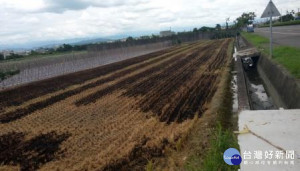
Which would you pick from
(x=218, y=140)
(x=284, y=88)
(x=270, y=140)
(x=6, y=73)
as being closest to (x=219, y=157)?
(x=218, y=140)

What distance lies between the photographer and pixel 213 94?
34.4 ft

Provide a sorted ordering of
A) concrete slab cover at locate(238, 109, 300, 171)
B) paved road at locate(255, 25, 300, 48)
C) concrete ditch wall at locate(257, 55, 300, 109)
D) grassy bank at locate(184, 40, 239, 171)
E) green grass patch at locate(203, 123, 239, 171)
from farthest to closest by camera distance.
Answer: paved road at locate(255, 25, 300, 48) < concrete ditch wall at locate(257, 55, 300, 109) < grassy bank at locate(184, 40, 239, 171) < green grass patch at locate(203, 123, 239, 171) < concrete slab cover at locate(238, 109, 300, 171)

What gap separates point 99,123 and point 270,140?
5214mm

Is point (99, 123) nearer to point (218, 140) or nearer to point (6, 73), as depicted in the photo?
point (218, 140)

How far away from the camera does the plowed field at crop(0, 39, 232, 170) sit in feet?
19.4

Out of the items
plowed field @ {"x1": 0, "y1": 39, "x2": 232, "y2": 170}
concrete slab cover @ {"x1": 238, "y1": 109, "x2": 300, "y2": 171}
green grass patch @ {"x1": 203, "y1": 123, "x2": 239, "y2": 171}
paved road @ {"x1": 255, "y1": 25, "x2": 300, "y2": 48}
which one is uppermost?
paved road @ {"x1": 255, "y1": 25, "x2": 300, "y2": 48}

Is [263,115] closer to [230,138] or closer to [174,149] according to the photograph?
[230,138]

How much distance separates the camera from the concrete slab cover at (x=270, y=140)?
3.61m

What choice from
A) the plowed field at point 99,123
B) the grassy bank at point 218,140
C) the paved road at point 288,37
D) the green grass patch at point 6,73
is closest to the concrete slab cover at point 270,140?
the grassy bank at point 218,140

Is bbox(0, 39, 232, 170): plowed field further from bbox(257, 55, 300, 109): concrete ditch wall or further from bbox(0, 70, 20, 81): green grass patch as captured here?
bbox(0, 70, 20, 81): green grass patch

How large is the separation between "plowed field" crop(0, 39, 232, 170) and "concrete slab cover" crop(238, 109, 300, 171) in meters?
1.94

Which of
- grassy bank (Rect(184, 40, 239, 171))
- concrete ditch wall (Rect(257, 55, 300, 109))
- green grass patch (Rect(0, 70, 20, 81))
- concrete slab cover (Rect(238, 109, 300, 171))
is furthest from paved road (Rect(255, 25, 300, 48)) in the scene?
green grass patch (Rect(0, 70, 20, 81))

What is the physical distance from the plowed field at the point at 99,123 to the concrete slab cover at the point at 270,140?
1937 mm

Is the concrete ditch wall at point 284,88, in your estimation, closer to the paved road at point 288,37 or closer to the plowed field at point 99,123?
the plowed field at point 99,123
